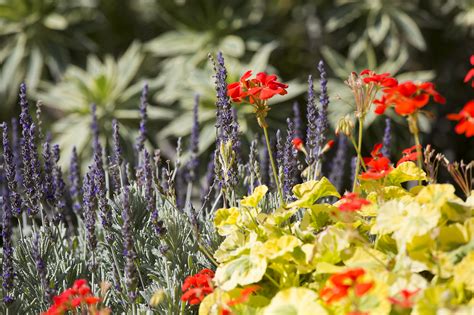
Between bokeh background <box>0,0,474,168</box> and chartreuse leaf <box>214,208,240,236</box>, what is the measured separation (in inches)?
111

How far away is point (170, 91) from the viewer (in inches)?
213

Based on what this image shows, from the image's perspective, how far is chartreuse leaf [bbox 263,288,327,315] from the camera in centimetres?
153

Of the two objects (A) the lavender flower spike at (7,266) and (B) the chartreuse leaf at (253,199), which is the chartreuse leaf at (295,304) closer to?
(B) the chartreuse leaf at (253,199)

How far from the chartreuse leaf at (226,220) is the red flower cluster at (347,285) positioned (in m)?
0.45

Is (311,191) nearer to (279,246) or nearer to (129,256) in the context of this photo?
(279,246)

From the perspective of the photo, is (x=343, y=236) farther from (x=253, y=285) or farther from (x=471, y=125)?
(x=471, y=125)

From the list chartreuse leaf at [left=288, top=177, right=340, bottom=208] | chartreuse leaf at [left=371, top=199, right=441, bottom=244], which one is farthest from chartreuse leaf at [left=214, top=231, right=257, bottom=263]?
chartreuse leaf at [left=371, top=199, right=441, bottom=244]

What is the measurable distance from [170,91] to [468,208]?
3933 millimetres

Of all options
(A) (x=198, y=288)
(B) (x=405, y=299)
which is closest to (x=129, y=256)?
(A) (x=198, y=288)

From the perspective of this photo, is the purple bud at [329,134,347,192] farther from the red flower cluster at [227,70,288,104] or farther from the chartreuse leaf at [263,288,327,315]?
the chartreuse leaf at [263,288,327,315]

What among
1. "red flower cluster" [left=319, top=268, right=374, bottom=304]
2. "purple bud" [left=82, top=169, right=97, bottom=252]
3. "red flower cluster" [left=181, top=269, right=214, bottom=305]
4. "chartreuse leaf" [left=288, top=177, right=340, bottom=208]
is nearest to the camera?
"red flower cluster" [left=319, top=268, right=374, bottom=304]

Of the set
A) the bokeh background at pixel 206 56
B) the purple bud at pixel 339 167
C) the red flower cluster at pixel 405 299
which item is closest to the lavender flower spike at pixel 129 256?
the red flower cluster at pixel 405 299

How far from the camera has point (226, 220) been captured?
191 cm

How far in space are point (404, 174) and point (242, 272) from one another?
58 centimetres
